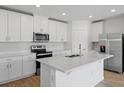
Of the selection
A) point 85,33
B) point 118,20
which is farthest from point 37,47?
point 118,20

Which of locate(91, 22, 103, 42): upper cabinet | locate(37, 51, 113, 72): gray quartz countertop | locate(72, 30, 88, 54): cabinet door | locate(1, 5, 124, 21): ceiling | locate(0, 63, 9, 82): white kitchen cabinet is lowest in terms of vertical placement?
locate(0, 63, 9, 82): white kitchen cabinet

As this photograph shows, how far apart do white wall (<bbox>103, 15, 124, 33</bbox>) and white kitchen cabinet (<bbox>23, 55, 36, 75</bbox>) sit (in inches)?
155

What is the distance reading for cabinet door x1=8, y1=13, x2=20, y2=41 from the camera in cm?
356

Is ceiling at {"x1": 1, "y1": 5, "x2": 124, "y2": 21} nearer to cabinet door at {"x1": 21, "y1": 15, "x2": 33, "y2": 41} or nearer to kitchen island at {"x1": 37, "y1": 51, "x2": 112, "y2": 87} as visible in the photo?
cabinet door at {"x1": 21, "y1": 15, "x2": 33, "y2": 41}

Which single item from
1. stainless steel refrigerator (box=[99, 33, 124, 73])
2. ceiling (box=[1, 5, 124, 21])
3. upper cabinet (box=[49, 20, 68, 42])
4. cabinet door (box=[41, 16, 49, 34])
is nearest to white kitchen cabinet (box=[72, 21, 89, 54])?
upper cabinet (box=[49, 20, 68, 42])

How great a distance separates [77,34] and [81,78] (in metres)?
3.29

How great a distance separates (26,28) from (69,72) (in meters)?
2.62

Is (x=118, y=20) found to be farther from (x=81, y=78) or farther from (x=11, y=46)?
(x=11, y=46)

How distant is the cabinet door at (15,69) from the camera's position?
10.9 feet

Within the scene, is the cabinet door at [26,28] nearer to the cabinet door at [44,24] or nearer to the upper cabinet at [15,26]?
the upper cabinet at [15,26]

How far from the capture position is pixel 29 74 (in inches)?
151

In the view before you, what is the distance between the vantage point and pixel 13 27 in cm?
363

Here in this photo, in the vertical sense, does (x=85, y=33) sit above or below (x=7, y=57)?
above

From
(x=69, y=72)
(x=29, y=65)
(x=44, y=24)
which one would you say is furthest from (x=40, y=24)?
(x=69, y=72)
